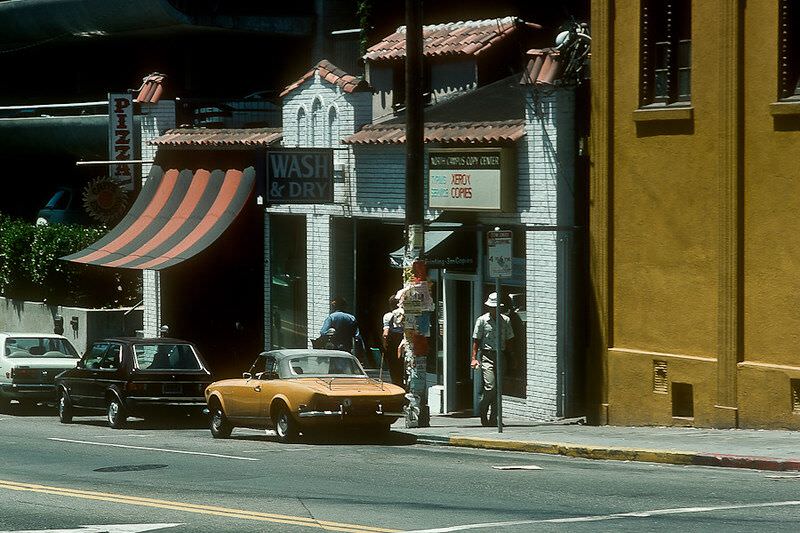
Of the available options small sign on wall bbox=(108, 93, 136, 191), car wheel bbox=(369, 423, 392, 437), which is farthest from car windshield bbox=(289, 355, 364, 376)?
small sign on wall bbox=(108, 93, 136, 191)

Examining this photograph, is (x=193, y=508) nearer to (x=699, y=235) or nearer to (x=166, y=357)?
(x=699, y=235)

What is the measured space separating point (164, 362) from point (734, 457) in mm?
11483

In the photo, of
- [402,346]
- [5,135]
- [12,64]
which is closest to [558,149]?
[402,346]

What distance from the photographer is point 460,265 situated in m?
25.0

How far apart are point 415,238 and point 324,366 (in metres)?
2.37

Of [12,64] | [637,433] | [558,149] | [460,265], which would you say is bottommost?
[637,433]

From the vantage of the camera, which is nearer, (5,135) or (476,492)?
(476,492)

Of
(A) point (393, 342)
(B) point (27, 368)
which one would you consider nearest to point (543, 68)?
(A) point (393, 342)

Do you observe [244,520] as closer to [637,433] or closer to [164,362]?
[637,433]

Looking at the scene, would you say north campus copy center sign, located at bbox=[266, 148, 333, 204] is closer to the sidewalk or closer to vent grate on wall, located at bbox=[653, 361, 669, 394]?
the sidewalk

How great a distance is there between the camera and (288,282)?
31.0m

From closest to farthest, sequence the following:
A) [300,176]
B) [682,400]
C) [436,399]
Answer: [682,400] < [436,399] < [300,176]

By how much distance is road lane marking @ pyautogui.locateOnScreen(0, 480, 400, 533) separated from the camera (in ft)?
40.8

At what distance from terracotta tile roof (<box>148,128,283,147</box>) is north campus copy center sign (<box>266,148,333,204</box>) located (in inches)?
97.7
